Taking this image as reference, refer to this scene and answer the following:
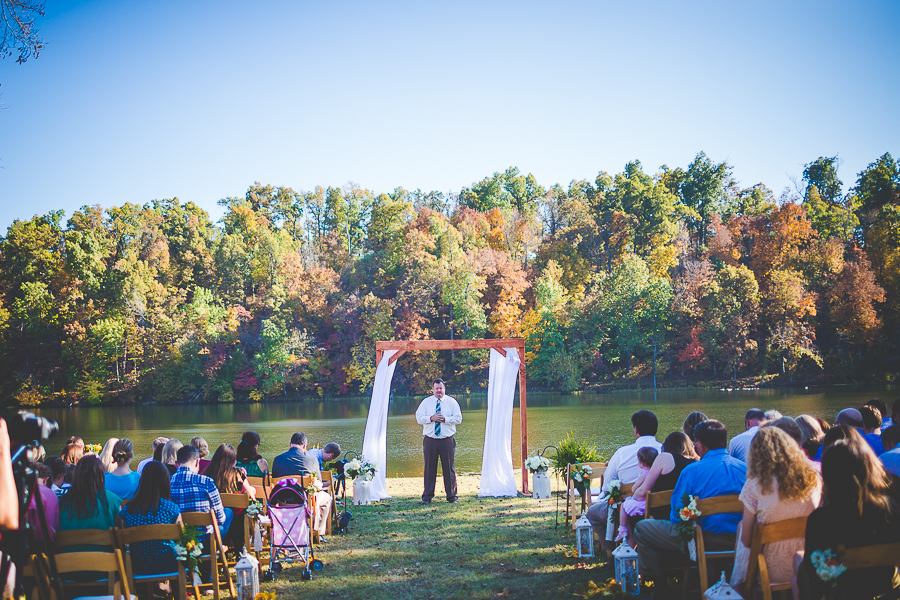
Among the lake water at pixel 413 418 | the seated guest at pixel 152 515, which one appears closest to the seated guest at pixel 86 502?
the seated guest at pixel 152 515

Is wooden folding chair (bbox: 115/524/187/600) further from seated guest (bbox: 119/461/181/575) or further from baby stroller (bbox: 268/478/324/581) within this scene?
baby stroller (bbox: 268/478/324/581)

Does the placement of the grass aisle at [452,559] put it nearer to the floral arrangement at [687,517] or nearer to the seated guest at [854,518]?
the floral arrangement at [687,517]

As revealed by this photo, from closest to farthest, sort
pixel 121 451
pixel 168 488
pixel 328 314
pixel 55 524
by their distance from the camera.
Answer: pixel 55 524 → pixel 168 488 → pixel 121 451 → pixel 328 314

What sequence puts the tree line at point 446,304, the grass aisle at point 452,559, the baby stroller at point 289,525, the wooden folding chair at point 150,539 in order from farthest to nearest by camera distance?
the tree line at point 446,304
the baby stroller at point 289,525
the grass aisle at point 452,559
the wooden folding chair at point 150,539

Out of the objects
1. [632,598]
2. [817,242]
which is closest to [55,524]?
[632,598]

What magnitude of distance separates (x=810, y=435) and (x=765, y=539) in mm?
2561

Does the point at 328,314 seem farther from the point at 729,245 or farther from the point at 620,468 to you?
the point at 620,468

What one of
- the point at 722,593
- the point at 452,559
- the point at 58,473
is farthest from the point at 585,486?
the point at 58,473

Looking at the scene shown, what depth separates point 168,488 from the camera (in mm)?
4484

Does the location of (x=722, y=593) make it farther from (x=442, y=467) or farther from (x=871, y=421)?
(x=442, y=467)

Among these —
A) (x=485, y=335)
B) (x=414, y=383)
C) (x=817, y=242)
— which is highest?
(x=817, y=242)

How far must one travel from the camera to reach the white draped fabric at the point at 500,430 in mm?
9734

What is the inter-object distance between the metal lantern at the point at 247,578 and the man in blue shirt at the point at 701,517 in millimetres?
2772

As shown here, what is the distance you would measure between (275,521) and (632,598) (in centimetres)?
298
